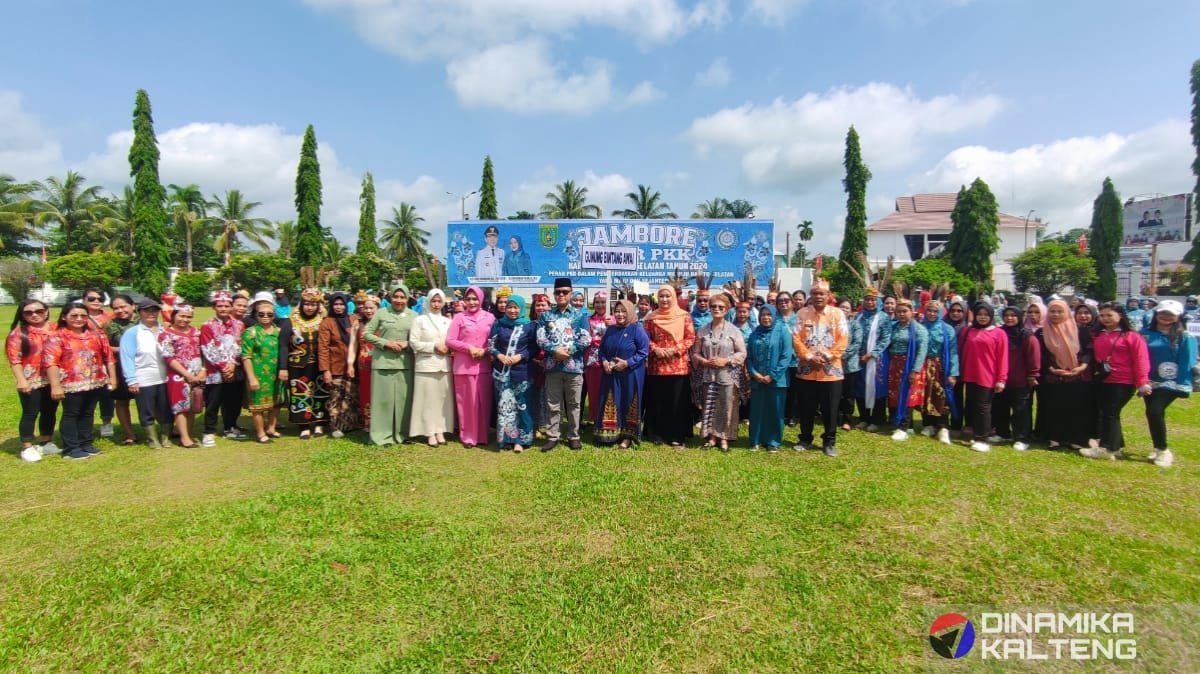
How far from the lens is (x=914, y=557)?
10.6ft

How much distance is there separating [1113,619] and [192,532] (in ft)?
16.6

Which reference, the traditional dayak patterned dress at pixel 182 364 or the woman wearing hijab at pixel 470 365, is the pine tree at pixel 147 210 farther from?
the woman wearing hijab at pixel 470 365

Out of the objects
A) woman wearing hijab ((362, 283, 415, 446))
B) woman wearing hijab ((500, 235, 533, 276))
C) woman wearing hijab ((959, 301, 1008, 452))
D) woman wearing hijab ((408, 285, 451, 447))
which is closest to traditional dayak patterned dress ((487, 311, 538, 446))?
woman wearing hijab ((408, 285, 451, 447))

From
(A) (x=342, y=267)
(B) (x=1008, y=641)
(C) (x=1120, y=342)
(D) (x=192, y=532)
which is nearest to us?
(B) (x=1008, y=641)

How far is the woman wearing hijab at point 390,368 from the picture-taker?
548 centimetres

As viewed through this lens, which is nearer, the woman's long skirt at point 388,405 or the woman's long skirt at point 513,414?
the woman's long skirt at point 513,414

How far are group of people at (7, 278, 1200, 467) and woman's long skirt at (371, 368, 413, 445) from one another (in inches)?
0.8

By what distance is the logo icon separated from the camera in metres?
2.49

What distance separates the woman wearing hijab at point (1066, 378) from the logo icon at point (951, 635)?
3.93 metres

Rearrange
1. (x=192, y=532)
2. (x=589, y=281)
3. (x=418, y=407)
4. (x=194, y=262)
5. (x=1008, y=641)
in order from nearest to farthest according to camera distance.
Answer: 1. (x=1008, y=641)
2. (x=192, y=532)
3. (x=418, y=407)
4. (x=589, y=281)
5. (x=194, y=262)

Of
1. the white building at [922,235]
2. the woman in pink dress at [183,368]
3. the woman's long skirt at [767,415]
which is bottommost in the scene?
the woman's long skirt at [767,415]

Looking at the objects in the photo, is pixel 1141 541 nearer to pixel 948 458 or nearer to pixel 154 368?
pixel 948 458

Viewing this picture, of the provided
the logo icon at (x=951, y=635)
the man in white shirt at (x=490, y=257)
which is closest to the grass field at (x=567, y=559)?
the logo icon at (x=951, y=635)

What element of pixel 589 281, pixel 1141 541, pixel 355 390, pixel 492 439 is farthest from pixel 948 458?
pixel 589 281
